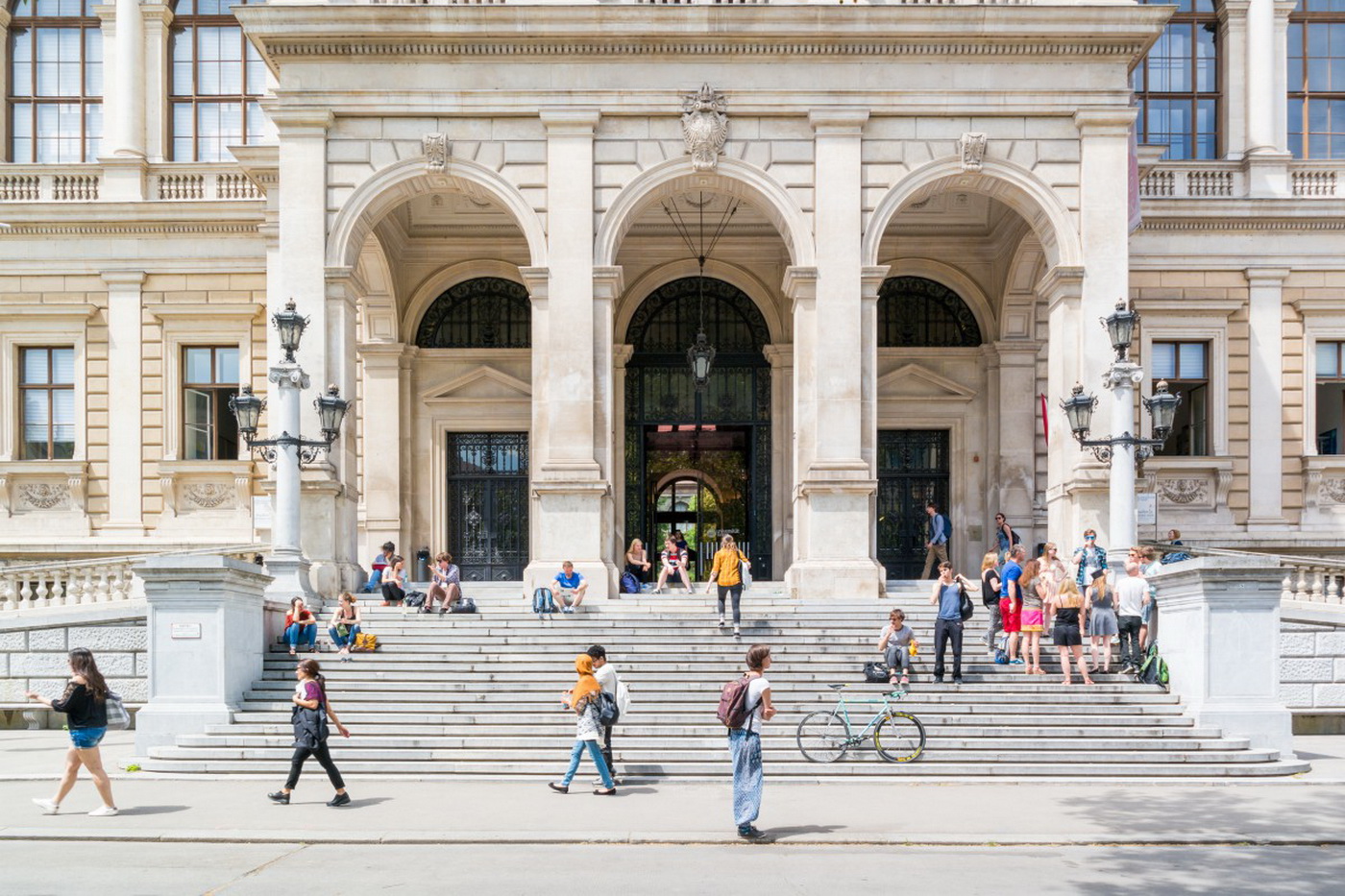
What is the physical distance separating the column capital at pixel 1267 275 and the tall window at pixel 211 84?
2279 cm

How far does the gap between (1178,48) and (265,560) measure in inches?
923

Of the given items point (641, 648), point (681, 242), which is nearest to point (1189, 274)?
point (681, 242)

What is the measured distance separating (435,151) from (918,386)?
12.3m

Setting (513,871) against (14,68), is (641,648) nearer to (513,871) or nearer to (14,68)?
(513,871)

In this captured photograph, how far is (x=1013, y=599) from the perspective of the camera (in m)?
20.1

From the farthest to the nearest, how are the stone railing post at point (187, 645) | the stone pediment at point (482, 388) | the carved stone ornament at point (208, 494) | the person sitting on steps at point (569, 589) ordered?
the stone pediment at point (482, 388) → the carved stone ornament at point (208, 494) → the person sitting on steps at point (569, 589) → the stone railing post at point (187, 645)

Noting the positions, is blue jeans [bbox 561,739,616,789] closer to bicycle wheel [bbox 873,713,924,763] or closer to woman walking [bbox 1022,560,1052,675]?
bicycle wheel [bbox 873,713,924,763]

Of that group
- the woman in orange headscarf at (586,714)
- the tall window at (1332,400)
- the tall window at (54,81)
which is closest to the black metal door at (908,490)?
the tall window at (1332,400)

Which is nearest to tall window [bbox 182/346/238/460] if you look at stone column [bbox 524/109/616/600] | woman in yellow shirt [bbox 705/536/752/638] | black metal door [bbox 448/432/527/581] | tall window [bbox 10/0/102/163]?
black metal door [bbox 448/432/527/581]

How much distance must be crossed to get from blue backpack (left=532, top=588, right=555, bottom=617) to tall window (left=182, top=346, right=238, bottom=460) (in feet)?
39.1

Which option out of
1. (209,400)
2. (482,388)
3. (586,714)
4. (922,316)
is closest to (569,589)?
(586,714)

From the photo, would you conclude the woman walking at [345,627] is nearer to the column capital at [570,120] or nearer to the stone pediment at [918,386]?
the column capital at [570,120]

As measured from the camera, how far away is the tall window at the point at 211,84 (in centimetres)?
3250

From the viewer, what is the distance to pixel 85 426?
3125 cm
